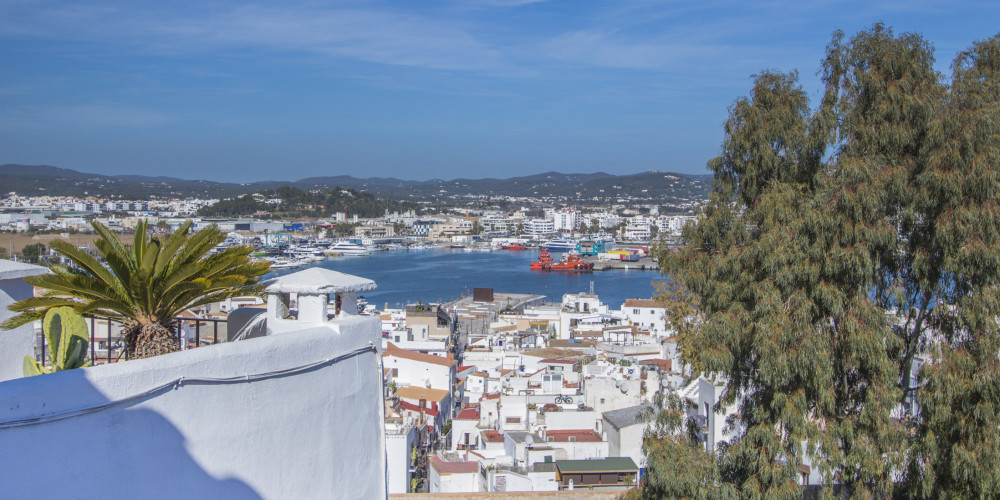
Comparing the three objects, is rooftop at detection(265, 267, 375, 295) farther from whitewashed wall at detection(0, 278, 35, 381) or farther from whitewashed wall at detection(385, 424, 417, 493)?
whitewashed wall at detection(385, 424, 417, 493)

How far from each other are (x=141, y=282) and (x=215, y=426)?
0.61m

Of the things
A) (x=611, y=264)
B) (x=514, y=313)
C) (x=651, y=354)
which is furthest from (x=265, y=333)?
(x=611, y=264)

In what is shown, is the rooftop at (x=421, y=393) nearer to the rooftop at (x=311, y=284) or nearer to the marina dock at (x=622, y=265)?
the rooftop at (x=311, y=284)

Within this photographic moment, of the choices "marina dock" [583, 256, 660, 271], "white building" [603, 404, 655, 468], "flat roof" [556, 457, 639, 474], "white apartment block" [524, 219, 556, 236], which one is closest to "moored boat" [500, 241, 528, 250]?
"white apartment block" [524, 219, 556, 236]

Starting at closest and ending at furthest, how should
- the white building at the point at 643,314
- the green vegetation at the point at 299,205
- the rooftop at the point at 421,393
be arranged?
the rooftop at the point at 421,393 → the white building at the point at 643,314 → the green vegetation at the point at 299,205

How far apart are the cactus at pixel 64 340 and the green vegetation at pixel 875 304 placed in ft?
10.2

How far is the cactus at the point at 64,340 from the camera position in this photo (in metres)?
2.29

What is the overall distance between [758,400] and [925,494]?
899mm

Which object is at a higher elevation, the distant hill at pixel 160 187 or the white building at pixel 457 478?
the distant hill at pixel 160 187

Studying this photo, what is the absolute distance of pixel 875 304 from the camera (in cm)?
433

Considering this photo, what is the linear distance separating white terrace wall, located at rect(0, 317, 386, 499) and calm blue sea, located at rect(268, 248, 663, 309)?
34256 millimetres

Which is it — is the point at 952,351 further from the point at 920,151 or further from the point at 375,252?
the point at 375,252

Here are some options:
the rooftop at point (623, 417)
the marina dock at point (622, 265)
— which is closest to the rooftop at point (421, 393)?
the rooftop at point (623, 417)

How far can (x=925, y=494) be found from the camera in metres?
4.09
